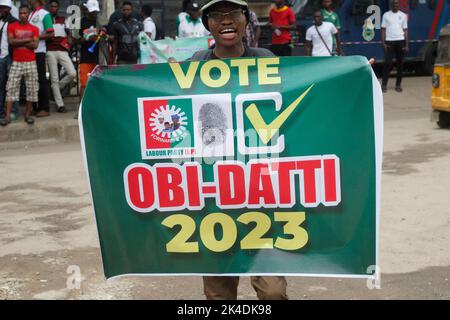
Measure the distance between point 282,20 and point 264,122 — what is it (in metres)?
12.5

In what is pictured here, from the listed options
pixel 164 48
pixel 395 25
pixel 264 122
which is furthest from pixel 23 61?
pixel 264 122

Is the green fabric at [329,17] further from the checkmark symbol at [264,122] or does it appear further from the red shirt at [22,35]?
the checkmark symbol at [264,122]

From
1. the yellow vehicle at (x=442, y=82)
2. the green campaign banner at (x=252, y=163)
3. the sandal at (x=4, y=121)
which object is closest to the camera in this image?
the green campaign banner at (x=252, y=163)

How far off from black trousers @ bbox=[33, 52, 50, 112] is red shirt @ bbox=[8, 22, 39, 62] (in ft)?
2.36

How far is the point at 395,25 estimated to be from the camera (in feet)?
53.4

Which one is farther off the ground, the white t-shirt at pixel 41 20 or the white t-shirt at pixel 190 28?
the white t-shirt at pixel 41 20

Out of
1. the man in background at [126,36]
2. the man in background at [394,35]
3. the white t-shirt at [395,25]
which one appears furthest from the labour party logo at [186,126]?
the white t-shirt at [395,25]

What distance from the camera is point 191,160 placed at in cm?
401

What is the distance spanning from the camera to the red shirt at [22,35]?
12117mm

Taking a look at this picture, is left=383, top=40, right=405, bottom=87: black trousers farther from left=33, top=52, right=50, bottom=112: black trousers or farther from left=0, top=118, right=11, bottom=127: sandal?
left=0, top=118, right=11, bottom=127: sandal

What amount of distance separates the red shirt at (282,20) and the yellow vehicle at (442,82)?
14.9 ft

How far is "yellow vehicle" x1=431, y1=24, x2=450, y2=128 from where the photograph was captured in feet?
39.0

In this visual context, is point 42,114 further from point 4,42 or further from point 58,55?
point 4,42

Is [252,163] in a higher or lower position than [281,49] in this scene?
higher
